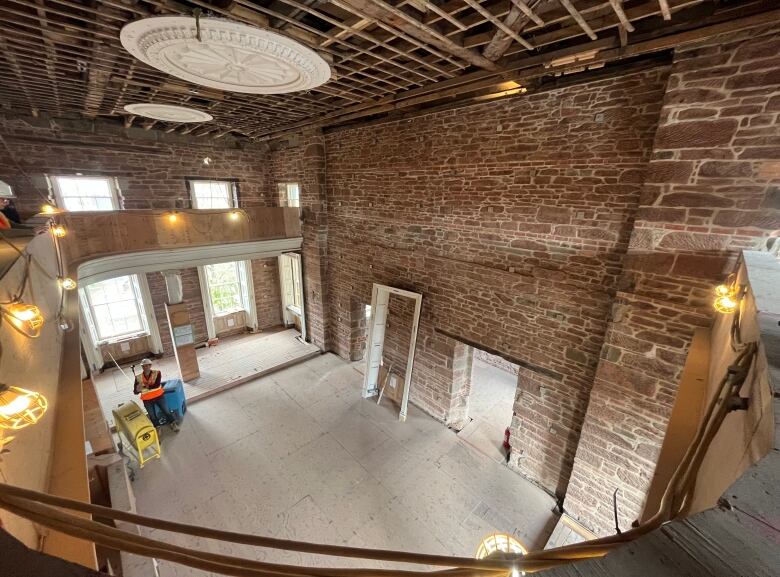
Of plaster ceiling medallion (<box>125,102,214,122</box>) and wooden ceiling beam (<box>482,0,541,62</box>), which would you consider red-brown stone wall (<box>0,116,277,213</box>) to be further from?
wooden ceiling beam (<box>482,0,541,62</box>)

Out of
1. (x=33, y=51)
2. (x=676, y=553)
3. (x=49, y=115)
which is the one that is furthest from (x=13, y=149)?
(x=676, y=553)

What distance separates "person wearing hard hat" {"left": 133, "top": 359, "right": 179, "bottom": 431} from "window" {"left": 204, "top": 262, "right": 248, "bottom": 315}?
10.7 feet

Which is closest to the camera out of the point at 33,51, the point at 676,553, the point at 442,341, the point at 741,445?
the point at 676,553

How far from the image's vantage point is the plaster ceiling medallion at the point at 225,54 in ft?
7.72

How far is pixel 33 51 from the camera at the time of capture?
3.20 meters

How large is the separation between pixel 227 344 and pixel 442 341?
6.12 metres

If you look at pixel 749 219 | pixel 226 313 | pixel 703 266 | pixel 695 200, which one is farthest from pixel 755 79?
pixel 226 313

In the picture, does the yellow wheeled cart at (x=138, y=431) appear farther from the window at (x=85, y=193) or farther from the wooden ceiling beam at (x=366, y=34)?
the wooden ceiling beam at (x=366, y=34)

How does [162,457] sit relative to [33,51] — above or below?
below

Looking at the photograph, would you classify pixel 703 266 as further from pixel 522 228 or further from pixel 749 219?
pixel 522 228

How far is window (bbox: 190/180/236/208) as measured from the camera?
7395 mm

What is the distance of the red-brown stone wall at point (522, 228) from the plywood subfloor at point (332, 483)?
63 centimetres

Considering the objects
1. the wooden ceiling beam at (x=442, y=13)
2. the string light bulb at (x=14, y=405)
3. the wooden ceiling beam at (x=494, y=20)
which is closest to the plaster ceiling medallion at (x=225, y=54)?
the wooden ceiling beam at (x=442, y=13)

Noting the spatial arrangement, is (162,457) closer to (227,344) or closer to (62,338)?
(62,338)
